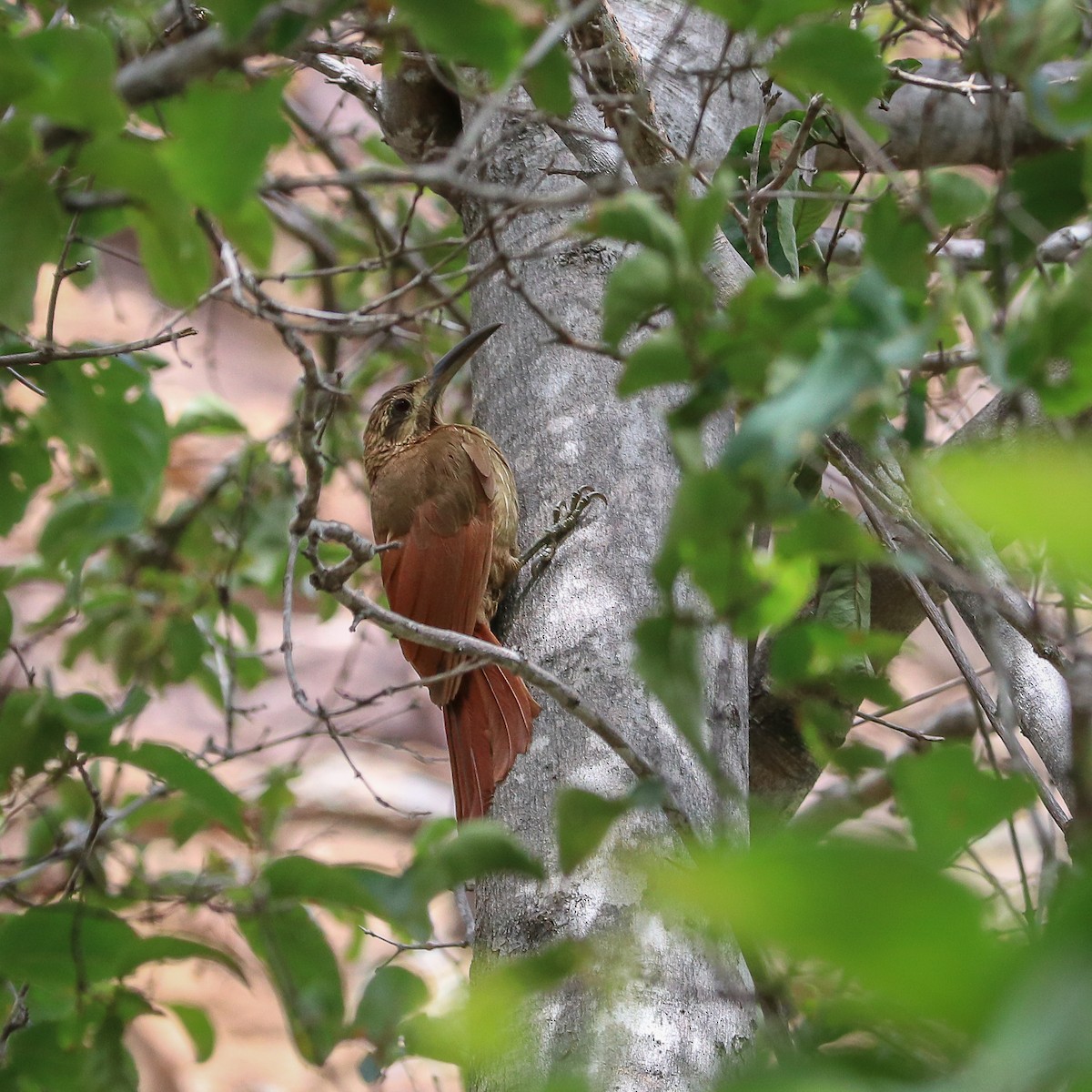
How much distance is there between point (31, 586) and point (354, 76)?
19.8ft

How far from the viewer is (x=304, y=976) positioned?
151cm

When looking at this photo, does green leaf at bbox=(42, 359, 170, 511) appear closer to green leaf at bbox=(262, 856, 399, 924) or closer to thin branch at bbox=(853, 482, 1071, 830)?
green leaf at bbox=(262, 856, 399, 924)

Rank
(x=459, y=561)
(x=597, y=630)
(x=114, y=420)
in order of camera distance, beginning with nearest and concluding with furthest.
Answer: (x=114, y=420) < (x=597, y=630) < (x=459, y=561)

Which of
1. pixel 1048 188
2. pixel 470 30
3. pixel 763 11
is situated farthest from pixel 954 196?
pixel 470 30

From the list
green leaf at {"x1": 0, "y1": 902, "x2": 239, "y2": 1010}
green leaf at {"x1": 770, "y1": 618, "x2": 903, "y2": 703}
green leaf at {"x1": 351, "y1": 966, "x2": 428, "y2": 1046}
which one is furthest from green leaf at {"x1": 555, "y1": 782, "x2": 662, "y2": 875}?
green leaf at {"x1": 0, "y1": 902, "x2": 239, "y2": 1010}

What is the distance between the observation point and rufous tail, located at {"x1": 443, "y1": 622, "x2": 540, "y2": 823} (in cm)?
207

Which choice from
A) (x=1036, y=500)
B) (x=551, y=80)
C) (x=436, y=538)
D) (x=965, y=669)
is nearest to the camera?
(x=1036, y=500)

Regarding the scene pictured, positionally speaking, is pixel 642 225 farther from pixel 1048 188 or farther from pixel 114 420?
pixel 114 420

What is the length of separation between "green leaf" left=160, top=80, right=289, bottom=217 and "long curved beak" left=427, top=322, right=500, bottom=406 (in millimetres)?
1493

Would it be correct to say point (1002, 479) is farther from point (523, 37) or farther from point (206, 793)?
point (206, 793)

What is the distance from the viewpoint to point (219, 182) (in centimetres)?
93

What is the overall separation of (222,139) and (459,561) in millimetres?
1731

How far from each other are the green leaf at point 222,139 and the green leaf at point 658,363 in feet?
1.10

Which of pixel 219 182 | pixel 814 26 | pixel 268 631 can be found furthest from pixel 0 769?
pixel 268 631
